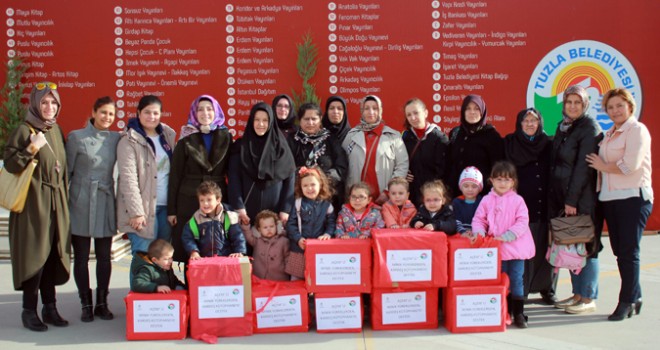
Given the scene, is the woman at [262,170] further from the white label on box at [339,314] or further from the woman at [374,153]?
the white label on box at [339,314]

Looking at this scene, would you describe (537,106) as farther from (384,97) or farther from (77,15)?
(77,15)

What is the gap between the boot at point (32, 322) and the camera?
4418 millimetres

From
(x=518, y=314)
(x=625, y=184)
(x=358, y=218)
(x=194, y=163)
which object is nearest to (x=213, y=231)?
(x=194, y=163)

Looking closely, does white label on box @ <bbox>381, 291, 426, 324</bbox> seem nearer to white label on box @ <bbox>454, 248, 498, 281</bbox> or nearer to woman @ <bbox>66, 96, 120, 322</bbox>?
white label on box @ <bbox>454, 248, 498, 281</bbox>

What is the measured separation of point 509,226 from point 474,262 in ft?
1.31

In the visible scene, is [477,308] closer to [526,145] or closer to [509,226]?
[509,226]

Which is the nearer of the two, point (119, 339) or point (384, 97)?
point (119, 339)

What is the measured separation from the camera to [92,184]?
4.54m

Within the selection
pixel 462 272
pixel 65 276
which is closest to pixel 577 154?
pixel 462 272

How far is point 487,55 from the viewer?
25.5 ft

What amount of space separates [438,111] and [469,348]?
4412 mm

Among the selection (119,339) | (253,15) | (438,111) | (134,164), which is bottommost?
(119,339)

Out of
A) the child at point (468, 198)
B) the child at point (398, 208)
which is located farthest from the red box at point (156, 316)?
the child at point (468, 198)

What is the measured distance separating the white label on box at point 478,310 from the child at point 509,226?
0.87 ft
